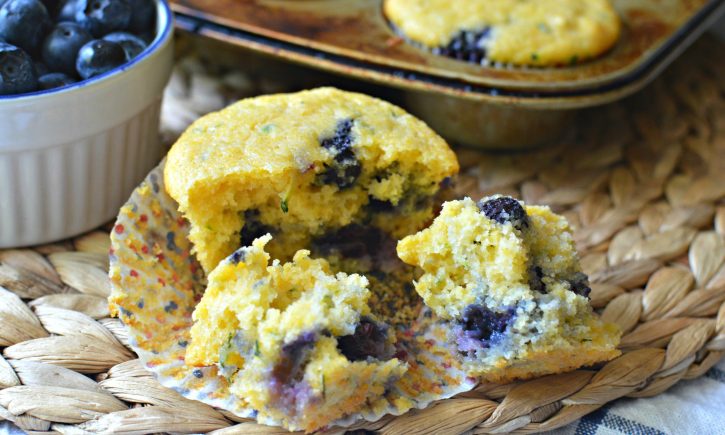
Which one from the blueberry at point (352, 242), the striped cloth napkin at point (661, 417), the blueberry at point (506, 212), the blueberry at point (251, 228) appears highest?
the blueberry at point (506, 212)

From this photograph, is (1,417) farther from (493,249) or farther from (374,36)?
(374,36)

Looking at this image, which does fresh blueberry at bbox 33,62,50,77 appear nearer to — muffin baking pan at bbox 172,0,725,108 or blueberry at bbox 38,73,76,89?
blueberry at bbox 38,73,76,89

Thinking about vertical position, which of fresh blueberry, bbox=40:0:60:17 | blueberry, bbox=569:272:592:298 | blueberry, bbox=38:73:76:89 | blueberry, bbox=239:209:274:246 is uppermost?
fresh blueberry, bbox=40:0:60:17

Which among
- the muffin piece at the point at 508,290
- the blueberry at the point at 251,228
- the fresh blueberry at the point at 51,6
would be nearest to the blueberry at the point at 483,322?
the muffin piece at the point at 508,290

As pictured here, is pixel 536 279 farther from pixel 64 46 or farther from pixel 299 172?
pixel 64 46

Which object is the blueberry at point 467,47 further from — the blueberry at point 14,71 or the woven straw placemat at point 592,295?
the blueberry at point 14,71

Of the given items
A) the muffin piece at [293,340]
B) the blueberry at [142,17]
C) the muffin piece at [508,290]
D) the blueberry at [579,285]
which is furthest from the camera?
the blueberry at [142,17]

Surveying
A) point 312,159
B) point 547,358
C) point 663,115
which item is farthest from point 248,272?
point 663,115

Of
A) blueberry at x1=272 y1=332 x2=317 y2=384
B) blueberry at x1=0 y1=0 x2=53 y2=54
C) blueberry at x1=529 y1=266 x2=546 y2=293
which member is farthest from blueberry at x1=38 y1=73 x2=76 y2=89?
blueberry at x1=529 y1=266 x2=546 y2=293
